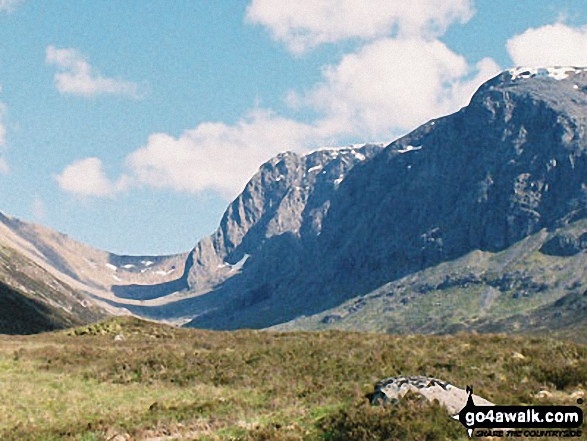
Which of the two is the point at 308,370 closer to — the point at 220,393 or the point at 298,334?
the point at 220,393

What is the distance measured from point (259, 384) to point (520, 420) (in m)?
13.0

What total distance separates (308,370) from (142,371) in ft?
27.6

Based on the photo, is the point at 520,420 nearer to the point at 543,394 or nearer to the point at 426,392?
the point at 426,392

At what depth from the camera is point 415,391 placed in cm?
2128

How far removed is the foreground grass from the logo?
674mm

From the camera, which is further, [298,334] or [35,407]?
[298,334]

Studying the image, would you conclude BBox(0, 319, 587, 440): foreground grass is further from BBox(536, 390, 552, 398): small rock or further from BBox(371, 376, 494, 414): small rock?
BBox(371, 376, 494, 414): small rock

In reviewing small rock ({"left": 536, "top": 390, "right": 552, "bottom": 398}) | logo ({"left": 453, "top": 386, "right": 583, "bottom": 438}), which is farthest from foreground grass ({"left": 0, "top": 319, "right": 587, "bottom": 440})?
logo ({"left": 453, "top": 386, "right": 583, "bottom": 438})

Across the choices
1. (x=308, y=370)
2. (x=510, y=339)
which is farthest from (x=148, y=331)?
(x=510, y=339)

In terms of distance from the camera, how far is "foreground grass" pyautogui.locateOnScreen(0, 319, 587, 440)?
66.5 feet

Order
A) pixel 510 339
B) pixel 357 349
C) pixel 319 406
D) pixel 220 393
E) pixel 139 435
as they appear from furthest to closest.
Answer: pixel 510 339 → pixel 357 349 → pixel 220 393 → pixel 319 406 → pixel 139 435

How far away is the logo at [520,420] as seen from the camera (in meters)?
17.8

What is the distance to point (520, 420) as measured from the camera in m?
18.6

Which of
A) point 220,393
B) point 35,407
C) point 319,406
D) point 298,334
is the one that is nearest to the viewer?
point 319,406
